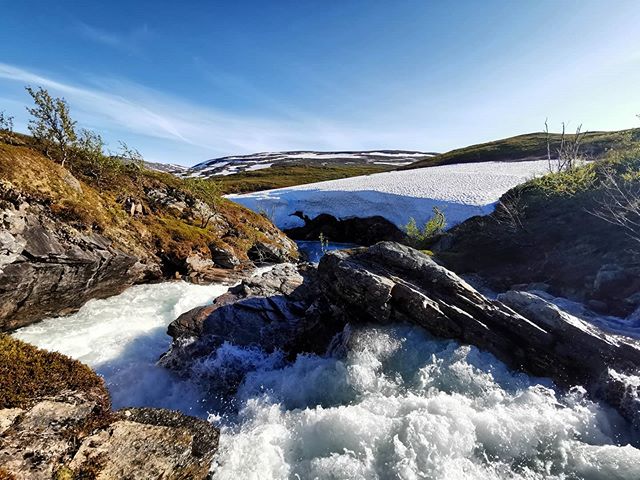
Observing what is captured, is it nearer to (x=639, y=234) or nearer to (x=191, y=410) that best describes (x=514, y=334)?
(x=191, y=410)

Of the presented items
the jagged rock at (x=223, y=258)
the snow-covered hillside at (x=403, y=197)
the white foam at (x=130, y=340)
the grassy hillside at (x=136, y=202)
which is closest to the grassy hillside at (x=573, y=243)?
the snow-covered hillside at (x=403, y=197)

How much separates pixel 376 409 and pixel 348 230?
49955 mm

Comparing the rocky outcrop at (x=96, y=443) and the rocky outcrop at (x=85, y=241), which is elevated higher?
the rocky outcrop at (x=85, y=241)

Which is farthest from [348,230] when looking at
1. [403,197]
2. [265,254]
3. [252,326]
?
[252,326]

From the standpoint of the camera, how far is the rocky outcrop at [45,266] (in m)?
15.8

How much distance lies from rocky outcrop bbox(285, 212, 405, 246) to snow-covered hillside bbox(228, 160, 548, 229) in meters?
1.30

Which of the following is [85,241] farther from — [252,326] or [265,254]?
[265,254]

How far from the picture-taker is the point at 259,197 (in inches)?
2913

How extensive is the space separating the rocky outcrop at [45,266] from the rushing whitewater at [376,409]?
55.6 inches

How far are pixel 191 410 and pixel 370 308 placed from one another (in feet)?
28.8

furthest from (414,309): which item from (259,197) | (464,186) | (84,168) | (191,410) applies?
(259,197)

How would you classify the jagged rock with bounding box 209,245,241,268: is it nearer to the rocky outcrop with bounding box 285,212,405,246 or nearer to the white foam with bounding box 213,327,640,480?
the white foam with bounding box 213,327,640,480

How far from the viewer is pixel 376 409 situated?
12094mm

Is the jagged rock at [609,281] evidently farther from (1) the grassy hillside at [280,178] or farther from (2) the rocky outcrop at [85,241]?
(1) the grassy hillside at [280,178]
